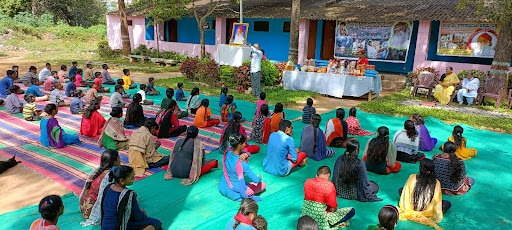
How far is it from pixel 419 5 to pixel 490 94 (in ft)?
19.7

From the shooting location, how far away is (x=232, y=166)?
4.93 metres

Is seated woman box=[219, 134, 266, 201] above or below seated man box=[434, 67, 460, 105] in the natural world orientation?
below

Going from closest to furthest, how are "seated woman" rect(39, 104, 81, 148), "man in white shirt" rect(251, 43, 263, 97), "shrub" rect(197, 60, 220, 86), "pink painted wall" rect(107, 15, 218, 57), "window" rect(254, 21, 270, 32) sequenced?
"seated woman" rect(39, 104, 81, 148)
"man in white shirt" rect(251, 43, 263, 97)
"shrub" rect(197, 60, 220, 86)
"window" rect(254, 21, 270, 32)
"pink painted wall" rect(107, 15, 218, 57)

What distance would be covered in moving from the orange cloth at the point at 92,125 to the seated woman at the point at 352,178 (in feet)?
16.0

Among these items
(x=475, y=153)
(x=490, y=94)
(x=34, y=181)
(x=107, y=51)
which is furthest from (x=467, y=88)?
(x=107, y=51)

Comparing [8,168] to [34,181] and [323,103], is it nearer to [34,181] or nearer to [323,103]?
[34,181]

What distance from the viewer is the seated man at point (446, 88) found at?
38.9ft

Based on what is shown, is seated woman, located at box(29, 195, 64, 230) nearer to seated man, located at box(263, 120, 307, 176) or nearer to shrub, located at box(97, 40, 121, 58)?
seated man, located at box(263, 120, 307, 176)

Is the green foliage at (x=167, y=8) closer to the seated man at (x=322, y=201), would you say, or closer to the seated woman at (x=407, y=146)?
the seated woman at (x=407, y=146)

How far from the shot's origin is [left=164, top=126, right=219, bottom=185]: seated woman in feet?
18.0

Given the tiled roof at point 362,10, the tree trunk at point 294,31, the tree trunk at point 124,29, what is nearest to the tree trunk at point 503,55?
the tiled roof at point 362,10

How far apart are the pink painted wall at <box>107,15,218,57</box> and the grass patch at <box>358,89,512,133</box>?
1236cm

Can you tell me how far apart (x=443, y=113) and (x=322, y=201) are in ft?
25.0

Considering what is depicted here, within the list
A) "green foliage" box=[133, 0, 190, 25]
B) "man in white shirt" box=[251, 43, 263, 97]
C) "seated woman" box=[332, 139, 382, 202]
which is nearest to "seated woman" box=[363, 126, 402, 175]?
"seated woman" box=[332, 139, 382, 202]
